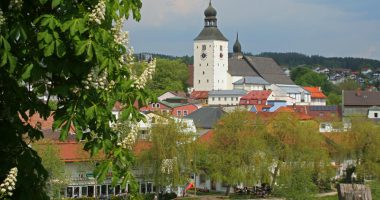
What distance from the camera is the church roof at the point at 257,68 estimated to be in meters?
122

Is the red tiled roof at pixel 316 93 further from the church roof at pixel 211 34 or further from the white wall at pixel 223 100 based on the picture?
the white wall at pixel 223 100

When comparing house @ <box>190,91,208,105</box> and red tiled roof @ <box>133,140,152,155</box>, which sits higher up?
house @ <box>190,91,208,105</box>

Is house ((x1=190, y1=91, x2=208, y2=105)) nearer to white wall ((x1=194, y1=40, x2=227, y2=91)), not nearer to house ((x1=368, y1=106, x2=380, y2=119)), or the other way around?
white wall ((x1=194, y1=40, x2=227, y2=91))

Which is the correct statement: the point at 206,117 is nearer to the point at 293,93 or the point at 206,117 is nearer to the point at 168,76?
the point at 168,76

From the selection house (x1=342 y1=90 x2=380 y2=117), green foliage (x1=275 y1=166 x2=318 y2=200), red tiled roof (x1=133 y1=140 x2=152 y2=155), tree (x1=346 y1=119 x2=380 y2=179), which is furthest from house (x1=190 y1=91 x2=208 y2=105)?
green foliage (x1=275 y1=166 x2=318 y2=200)

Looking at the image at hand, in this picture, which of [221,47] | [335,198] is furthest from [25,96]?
[221,47]

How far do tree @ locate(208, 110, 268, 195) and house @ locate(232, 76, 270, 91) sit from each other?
77.3 meters

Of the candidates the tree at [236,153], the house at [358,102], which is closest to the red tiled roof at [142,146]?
the tree at [236,153]

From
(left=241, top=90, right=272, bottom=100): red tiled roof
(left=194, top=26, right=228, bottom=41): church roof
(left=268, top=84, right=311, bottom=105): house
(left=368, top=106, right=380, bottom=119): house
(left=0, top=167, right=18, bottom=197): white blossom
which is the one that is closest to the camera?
(left=0, top=167, right=18, bottom=197): white blossom

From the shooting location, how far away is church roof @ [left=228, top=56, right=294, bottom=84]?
122188mm

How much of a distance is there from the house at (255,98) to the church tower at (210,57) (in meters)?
13.1

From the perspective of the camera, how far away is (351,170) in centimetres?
4394

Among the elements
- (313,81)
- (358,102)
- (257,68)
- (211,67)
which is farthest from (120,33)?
(313,81)

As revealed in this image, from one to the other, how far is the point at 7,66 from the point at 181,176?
32682mm
